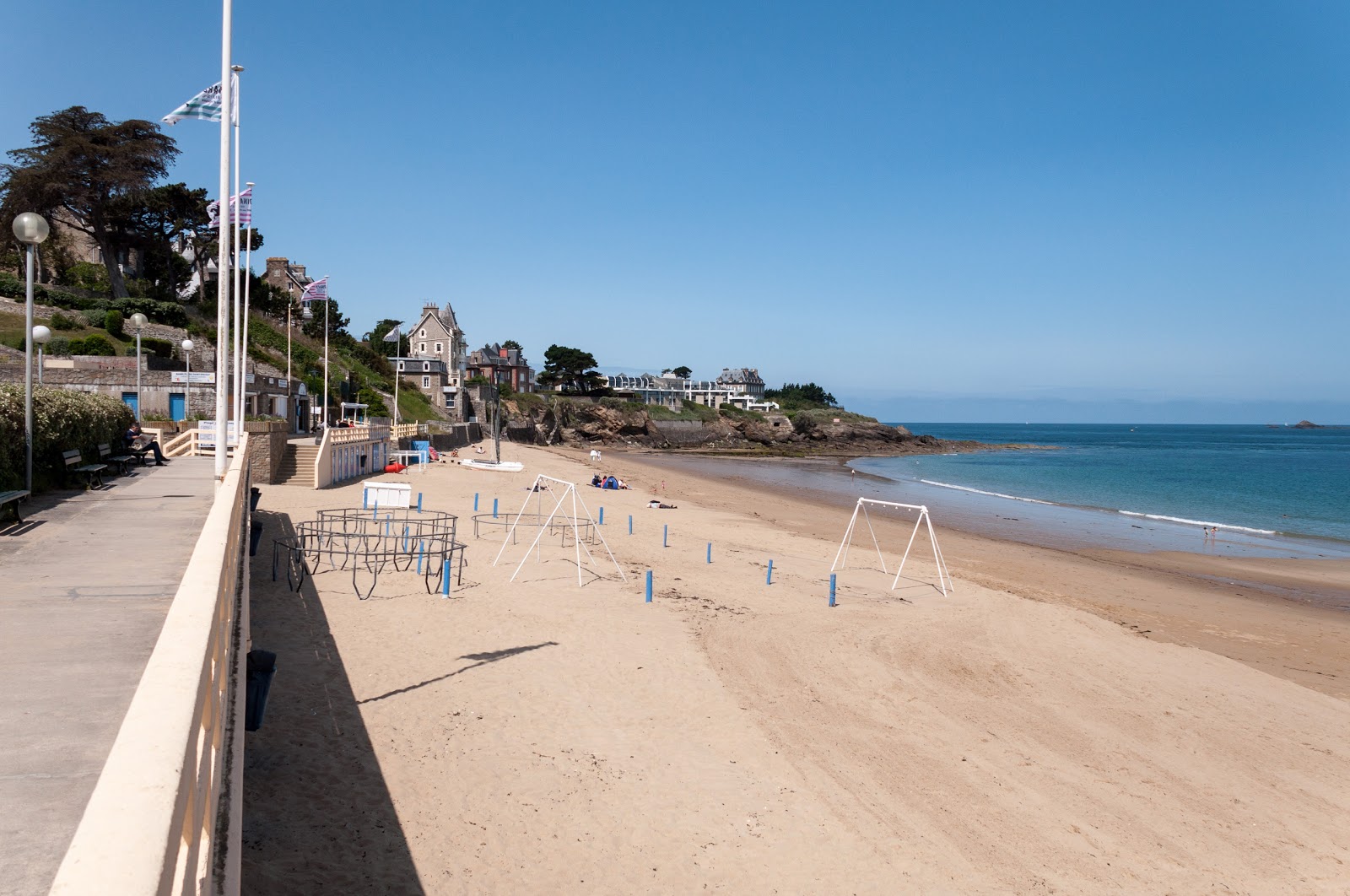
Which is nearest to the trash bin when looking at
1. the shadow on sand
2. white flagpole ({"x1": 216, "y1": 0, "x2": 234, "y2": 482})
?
the shadow on sand

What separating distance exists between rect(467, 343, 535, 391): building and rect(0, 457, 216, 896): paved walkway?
92.3 meters

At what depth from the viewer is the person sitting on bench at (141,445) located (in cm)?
2061

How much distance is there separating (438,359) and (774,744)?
82.7 m

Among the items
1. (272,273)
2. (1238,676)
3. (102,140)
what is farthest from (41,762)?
(272,273)

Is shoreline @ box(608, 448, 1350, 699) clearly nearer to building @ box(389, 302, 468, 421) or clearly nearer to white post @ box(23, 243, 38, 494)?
white post @ box(23, 243, 38, 494)

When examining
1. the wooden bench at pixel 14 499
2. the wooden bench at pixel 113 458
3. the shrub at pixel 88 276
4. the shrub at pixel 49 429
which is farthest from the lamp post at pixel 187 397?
the shrub at pixel 88 276

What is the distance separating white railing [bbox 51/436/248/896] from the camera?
1.88 metres

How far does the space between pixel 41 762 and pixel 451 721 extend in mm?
5462

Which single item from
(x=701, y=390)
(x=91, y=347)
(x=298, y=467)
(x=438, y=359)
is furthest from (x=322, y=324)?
(x=701, y=390)

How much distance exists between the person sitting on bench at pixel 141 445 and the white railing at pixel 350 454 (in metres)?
5.60

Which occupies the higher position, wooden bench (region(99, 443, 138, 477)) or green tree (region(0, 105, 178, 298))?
green tree (region(0, 105, 178, 298))

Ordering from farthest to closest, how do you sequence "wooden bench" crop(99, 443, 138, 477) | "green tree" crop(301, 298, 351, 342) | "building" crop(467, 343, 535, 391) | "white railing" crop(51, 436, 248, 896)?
"building" crop(467, 343, 535, 391)
"green tree" crop(301, 298, 351, 342)
"wooden bench" crop(99, 443, 138, 477)
"white railing" crop(51, 436, 248, 896)

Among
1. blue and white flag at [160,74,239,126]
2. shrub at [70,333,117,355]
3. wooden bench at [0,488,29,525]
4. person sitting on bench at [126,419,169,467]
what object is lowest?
wooden bench at [0,488,29,525]

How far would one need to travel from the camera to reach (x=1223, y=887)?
7.35 meters
